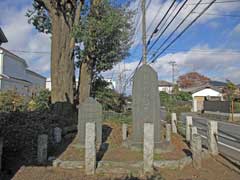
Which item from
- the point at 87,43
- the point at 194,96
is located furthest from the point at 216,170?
the point at 194,96

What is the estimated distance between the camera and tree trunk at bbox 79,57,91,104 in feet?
71.7

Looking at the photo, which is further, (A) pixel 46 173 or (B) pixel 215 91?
(B) pixel 215 91

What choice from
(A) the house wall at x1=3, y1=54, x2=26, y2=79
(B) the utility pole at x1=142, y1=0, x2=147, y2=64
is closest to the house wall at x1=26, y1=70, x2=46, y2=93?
(A) the house wall at x1=3, y1=54, x2=26, y2=79

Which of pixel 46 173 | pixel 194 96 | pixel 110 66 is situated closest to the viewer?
pixel 46 173

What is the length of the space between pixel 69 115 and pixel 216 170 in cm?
1012

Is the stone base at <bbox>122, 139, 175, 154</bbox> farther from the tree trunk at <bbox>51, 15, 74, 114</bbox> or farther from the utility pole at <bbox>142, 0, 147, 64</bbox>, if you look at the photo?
the utility pole at <bbox>142, 0, 147, 64</bbox>

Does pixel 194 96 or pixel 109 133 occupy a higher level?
pixel 194 96

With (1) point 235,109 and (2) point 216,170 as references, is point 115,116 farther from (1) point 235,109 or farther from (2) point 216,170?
(1) point 235,109

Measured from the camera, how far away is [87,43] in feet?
63.1

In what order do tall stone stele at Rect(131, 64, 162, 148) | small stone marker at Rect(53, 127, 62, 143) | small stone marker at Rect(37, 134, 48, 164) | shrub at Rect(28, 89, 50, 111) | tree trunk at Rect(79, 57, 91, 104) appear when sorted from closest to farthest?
small stone marker at Rect(37, 134, 48, 164), tall stone stele at Rect(131, 64, 162, 148), small stone marker at Rect(53, 127, 62, 143), shrub at Rect(28, 89, 50, 111), tree trunk at Rect(79, 57, 91, 104)

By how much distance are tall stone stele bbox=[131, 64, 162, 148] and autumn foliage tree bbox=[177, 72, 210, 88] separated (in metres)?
84.9

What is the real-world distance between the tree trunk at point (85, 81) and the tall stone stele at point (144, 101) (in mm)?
10844

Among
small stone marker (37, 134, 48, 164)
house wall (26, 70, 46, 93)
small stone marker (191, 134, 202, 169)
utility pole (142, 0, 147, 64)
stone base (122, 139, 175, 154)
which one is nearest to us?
small stone marker (191, 134, 202, 169)

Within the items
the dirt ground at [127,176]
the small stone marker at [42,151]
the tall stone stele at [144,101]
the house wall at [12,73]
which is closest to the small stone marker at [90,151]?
the dirt ground at [127,176]
